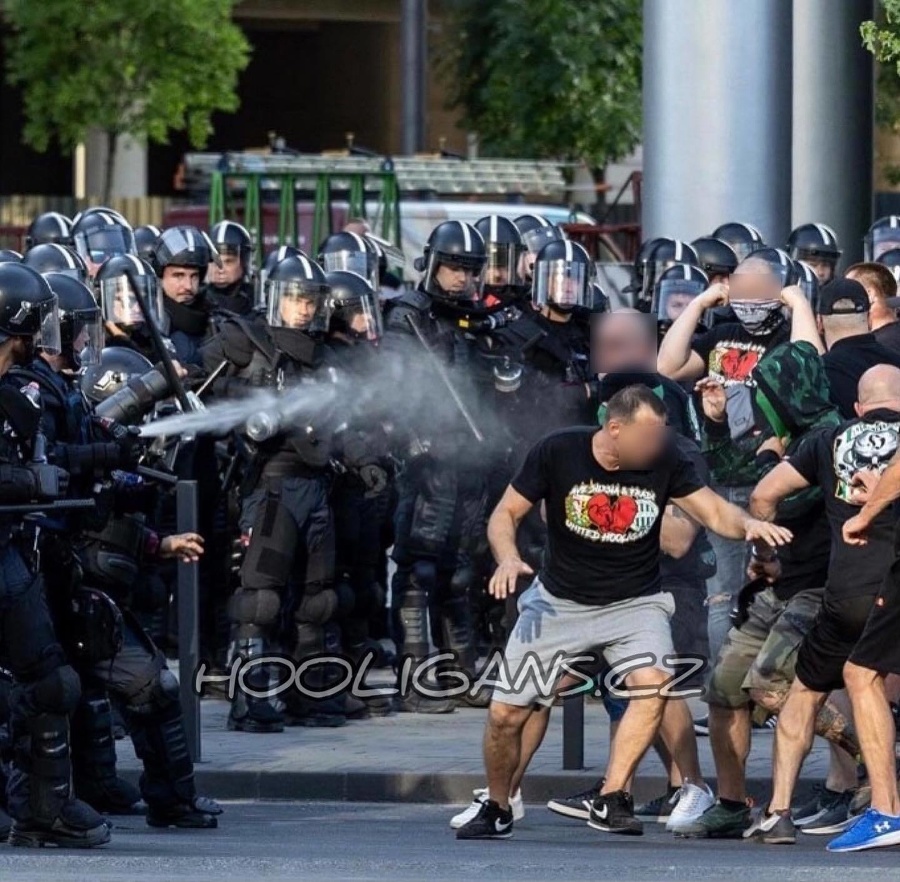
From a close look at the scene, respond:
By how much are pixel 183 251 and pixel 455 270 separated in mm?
1641

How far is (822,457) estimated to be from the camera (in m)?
8.29

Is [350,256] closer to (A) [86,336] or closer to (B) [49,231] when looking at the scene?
(B) [49,231]

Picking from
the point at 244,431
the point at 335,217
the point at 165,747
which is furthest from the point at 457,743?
the point at 335,217

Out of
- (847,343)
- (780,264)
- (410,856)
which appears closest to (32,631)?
(410,856)

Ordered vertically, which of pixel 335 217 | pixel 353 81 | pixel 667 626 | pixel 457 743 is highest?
pixel 353 81

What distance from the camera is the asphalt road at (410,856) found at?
7301 millimetres

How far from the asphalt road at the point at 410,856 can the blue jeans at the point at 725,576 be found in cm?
203

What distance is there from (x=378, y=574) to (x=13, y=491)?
15.6ft

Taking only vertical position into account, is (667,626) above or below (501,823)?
above

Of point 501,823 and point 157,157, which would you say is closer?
point 501,823

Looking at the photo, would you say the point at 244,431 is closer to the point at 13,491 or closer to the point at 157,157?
the point at 13,491

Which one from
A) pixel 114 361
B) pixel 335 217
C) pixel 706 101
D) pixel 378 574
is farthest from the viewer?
pixel 335 217

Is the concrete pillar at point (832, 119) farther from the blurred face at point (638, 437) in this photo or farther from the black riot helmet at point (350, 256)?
the blurred face at point (638, 437)

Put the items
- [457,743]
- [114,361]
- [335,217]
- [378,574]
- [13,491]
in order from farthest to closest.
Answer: [335,217]
[378,574]
[457,743]
[114,361]
[13,491]
